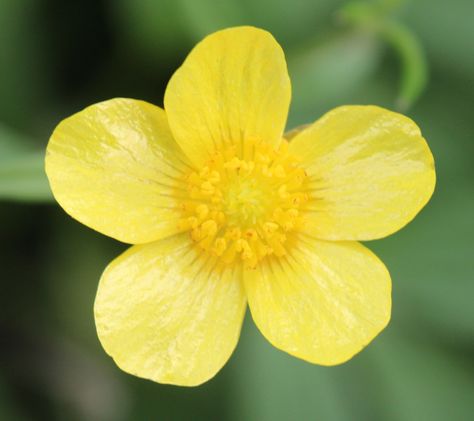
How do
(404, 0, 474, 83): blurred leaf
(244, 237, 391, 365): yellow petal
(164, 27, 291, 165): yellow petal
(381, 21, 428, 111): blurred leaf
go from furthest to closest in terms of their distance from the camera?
(404, 0, 474, 83): blurred leaf
(381, 21, 428, 111): blurred leaf
(244, 237, 391, 365): yellow petal
(164, 27, 291, 165): yellow petal

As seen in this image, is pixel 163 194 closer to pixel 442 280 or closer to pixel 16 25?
pixel 16 25

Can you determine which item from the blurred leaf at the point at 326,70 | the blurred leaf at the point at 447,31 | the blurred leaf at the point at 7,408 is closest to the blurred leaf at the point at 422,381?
the blurred leaf at the point at 326,70

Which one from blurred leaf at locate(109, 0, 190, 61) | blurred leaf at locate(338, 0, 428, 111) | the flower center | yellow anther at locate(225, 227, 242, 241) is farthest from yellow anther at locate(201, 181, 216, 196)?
blurred leaf at locate(109, 0, 190, 61)

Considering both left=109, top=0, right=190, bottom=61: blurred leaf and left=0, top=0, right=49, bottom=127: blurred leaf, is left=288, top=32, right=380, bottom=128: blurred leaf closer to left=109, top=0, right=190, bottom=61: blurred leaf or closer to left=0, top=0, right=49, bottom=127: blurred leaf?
left=109, top=0, right=190, bottom=61: blurred leaf

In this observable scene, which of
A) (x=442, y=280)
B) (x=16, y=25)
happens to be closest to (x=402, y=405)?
(x=442, y=280)

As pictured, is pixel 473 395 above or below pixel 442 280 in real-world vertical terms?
below

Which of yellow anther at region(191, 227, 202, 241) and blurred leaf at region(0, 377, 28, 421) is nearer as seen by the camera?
yellow anther at region(191, 227, 202, 241)

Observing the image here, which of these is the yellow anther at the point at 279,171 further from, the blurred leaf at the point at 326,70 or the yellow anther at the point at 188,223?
Result: the blurred leaf at the point at 326,70
